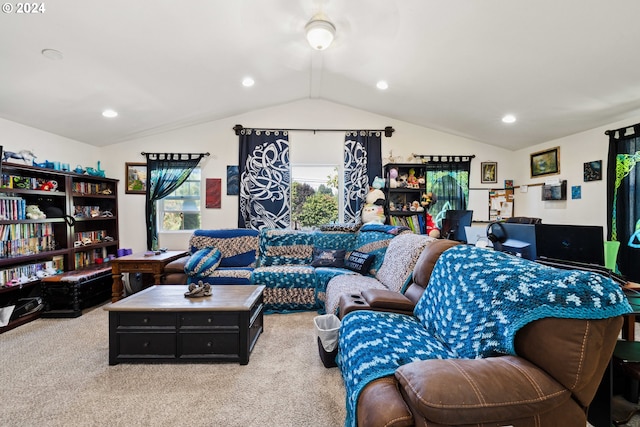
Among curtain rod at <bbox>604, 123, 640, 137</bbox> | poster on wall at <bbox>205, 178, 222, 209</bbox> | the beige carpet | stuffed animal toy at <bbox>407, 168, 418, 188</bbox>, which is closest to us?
the beige carpet

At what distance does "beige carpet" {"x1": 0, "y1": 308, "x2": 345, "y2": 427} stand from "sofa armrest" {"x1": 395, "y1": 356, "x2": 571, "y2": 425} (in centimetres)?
85

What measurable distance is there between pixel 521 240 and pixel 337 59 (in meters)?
2.48

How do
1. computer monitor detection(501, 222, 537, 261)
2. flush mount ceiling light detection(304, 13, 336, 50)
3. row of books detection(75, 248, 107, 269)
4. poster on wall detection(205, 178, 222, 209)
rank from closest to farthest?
1. computer monitor detection(501, 222, 537, 261)
2. flush mount ceiling light detection(304, 13, 336, 50)
3. row of books detection(75, 248, 107, 269)
4. poster on wall detection(205, 178, 222, 209)

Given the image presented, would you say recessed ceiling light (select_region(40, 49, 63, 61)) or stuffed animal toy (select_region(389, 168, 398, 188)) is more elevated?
recessed ceiling light (select_region(40, 49, 63, 61))

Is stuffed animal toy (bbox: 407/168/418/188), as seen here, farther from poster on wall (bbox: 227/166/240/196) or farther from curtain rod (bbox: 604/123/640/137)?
poster on wall (bbox: 227/166/240/196)

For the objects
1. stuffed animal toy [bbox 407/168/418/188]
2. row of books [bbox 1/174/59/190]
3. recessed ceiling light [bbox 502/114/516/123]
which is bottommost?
row of books [bbox 1/174/59/190]

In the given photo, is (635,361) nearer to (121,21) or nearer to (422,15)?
(422,15)

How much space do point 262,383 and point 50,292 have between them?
2.83 m

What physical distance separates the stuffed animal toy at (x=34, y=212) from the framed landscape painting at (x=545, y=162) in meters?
6.29

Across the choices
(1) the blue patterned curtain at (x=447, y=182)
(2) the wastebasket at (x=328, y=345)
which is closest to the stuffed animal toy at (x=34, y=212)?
(2) the wastebasket at (x=328, y=345)

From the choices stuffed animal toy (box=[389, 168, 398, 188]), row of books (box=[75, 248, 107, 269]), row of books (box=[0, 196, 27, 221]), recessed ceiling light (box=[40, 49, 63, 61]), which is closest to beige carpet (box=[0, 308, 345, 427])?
row of books (box=[0, 196, 27, 221])

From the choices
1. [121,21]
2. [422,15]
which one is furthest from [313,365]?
[121,21]

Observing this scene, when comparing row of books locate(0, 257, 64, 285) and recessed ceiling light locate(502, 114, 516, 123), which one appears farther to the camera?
recessed ceiling light locate(502, 114, 516, 123)

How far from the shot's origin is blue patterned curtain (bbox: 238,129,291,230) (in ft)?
14.7
